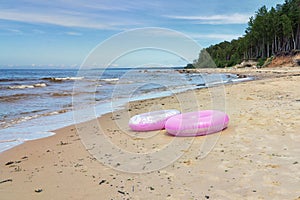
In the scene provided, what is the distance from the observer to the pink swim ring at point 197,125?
242 inches

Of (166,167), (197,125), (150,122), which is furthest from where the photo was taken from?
(150,122)

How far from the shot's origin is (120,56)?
19.8 feet

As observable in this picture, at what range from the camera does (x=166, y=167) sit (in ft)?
14.8

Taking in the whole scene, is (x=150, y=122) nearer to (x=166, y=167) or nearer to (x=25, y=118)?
(x=166, y=167)

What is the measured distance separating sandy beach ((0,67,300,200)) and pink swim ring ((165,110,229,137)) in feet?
0.51

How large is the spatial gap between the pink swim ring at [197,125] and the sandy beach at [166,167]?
6.1 inches

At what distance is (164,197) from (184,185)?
0.42m

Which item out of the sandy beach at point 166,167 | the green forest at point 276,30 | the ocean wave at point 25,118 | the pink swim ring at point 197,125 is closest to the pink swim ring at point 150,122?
the sandy beach at point 166,167

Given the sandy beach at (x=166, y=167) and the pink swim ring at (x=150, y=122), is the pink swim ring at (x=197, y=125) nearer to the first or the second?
the sandy beach at (x=166, y=167)

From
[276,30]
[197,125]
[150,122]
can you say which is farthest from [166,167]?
[276,30]

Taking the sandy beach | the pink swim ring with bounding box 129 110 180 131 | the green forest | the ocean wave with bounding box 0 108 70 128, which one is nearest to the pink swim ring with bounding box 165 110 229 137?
the sandy beach

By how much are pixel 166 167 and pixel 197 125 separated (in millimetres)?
1859

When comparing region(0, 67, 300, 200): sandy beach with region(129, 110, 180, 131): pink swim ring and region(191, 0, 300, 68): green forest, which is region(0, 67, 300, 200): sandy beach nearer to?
region(129, 110, 180, 131): pink swim ring

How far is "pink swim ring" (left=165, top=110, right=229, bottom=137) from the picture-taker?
242 inches
